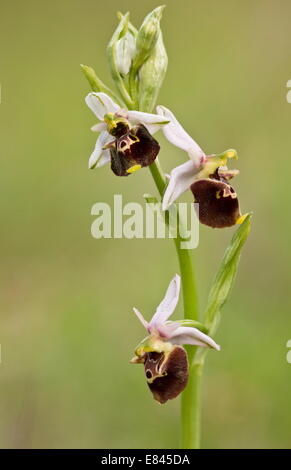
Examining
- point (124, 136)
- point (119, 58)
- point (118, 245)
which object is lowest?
point (124, 136)

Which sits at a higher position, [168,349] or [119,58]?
[119,58]

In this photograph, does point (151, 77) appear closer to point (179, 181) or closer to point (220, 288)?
point (179, 181)

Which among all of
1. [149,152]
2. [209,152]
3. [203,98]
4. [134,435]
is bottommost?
[134,435]

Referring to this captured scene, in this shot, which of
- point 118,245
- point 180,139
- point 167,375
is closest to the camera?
point 167,375

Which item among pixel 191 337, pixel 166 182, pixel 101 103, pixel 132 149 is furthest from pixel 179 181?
A: pixel 191 337
